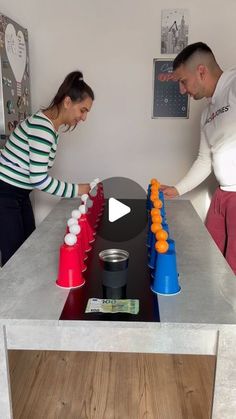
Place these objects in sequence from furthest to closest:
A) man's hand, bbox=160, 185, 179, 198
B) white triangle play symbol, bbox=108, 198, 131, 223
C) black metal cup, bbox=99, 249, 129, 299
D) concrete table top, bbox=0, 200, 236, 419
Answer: man's hand, bbox=160, 185, 179, 198 → white triangle play symbol, bbox=108, 198, 131, 223 → black metal cup, bbox=99, 249, 129, 299 → concrete table top, bbox=0, 200, 236, 419

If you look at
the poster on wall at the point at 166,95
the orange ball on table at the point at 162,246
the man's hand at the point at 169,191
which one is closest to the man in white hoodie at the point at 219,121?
the man's hand at the point at 169,191

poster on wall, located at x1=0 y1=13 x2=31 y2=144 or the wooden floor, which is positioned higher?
poster on wall, located at x1=0 y1=13 x2=31 y2=144

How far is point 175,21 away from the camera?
221cm

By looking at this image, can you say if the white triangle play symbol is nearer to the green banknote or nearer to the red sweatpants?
the red sweatpants

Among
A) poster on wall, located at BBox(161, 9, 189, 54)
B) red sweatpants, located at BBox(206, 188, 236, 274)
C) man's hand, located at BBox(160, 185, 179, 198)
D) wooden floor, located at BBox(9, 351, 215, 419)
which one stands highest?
poster on wall, located at BBox(161, 9, 189, 54)

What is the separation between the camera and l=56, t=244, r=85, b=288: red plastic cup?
0.90 m

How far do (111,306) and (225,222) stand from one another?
99cm

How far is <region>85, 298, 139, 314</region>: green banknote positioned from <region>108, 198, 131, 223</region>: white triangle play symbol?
688mm

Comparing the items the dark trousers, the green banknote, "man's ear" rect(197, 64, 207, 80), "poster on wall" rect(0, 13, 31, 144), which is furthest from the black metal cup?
"poster on wall" rect(0, 13, 31, 144)

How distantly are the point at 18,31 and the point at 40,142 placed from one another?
1057 millimetres

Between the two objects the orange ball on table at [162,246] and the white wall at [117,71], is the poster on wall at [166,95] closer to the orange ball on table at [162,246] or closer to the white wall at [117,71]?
the white wall at [117,71]

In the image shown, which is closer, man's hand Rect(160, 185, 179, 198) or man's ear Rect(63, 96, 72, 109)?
man's ear Rect(63, 96, 72, 109)

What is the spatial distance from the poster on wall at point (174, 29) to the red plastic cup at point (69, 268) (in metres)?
1.76

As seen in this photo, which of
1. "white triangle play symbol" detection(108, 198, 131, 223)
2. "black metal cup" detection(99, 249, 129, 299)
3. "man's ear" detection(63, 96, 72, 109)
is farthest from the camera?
"white triangle play symbol" detection(108, 198, 131, 223)
